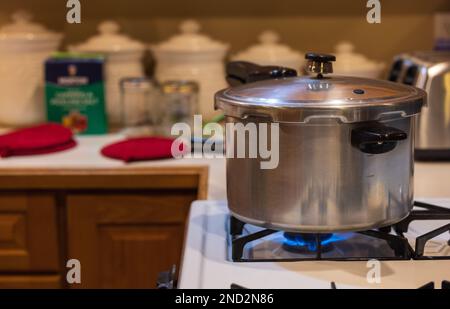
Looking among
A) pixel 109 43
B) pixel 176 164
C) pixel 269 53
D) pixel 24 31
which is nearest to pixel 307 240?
pixel 176 164

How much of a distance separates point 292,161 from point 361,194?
3.8 inches

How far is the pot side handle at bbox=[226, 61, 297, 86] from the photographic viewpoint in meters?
1.12

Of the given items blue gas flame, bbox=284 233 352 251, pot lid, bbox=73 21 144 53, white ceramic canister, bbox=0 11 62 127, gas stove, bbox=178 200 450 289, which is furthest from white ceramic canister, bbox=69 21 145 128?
blue gas flame, bbox=284 233 352 251

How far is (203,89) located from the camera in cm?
190

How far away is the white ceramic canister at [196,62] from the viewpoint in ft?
6.17

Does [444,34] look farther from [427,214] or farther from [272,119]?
[272,119]

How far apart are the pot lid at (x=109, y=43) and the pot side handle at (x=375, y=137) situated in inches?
45.3

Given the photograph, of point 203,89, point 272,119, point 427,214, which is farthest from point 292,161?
point 203,89

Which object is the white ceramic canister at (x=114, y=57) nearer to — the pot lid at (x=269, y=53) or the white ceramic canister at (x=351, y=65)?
the pot lid at (x=269, y=53)

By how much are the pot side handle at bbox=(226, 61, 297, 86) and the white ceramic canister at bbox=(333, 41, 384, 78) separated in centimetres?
68

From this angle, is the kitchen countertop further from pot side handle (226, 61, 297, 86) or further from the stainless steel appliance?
pot side handle (226, 61, 297, 86)

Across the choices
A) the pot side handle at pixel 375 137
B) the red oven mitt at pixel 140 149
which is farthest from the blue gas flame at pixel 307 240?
the red oven mitt at pixel 140 149

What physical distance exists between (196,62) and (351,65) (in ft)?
1.34

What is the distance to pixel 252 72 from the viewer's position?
3.73 feet
